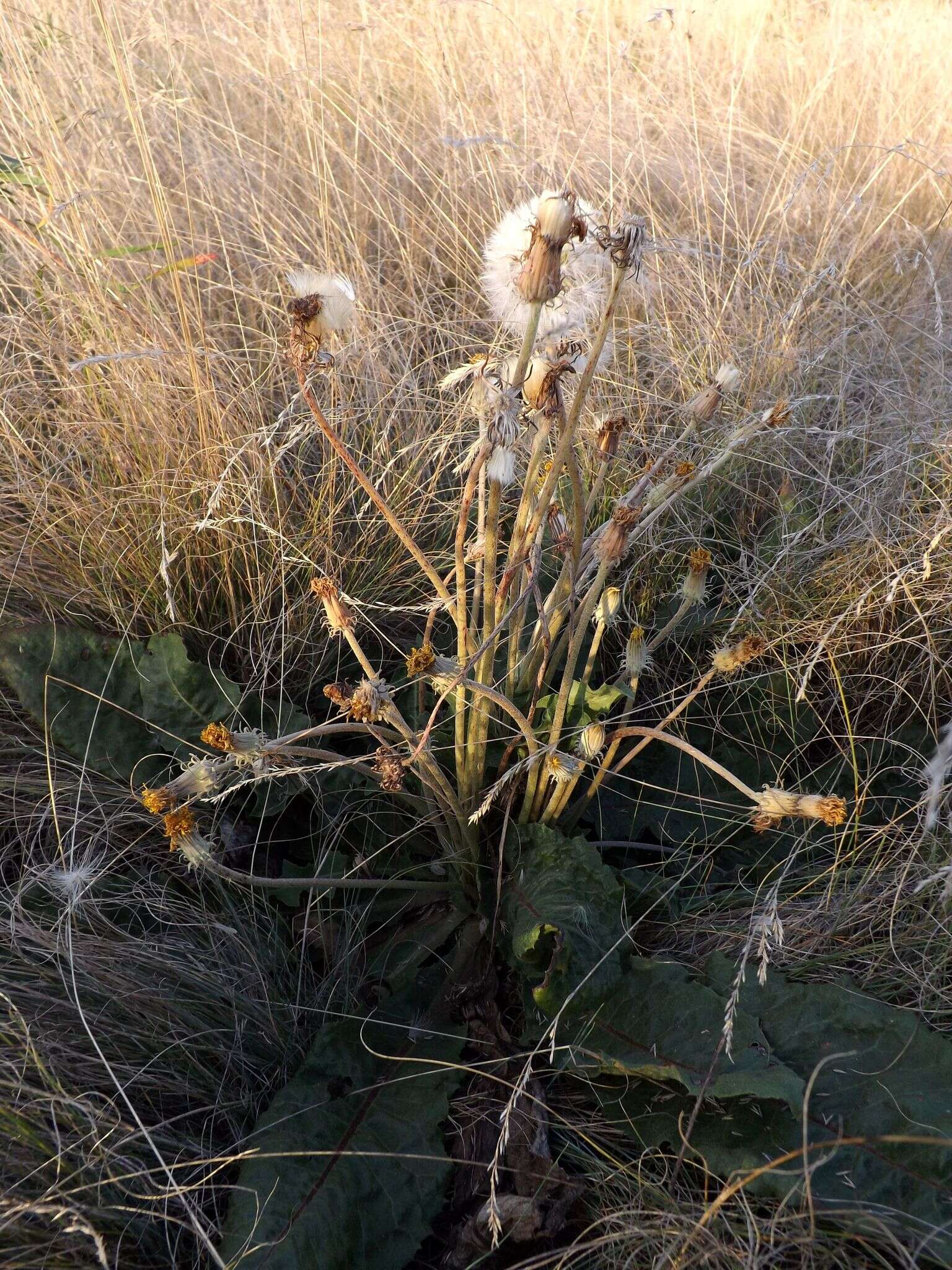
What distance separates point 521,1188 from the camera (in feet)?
3.53

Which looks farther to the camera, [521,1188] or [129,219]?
[129,219]

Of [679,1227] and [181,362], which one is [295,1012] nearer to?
[679,1227]

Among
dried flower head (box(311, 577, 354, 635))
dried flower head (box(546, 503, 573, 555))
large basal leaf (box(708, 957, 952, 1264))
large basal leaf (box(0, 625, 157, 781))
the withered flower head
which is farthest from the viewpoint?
large basal leaf (box(0, 625, 157, 781))

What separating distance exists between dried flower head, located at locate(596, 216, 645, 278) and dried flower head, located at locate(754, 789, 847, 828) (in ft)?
1.92

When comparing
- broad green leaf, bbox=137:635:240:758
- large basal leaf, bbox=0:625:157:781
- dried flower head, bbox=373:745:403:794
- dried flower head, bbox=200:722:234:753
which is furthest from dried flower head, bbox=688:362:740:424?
large basal leaf, bbox=0:625:157:781

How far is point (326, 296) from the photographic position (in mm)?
962

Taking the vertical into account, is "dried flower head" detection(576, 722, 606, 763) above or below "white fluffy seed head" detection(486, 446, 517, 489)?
below

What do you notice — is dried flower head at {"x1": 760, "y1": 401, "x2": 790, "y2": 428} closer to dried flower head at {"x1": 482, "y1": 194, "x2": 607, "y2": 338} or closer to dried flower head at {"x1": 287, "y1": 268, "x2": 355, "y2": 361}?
dried flower head at {"x1": 482, "y1": 194, "x2": 607, "y2": 338}

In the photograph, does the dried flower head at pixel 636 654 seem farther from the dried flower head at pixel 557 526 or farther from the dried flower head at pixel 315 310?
the dried flower head at pixel 315 310

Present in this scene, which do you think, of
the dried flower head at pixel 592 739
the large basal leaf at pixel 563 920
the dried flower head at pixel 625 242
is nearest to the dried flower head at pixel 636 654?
the dried flower head at pixel 592 739

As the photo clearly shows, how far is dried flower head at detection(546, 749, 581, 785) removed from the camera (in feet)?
3.76

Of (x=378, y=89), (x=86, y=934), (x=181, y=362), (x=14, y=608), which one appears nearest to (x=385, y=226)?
(x=378, y=89)

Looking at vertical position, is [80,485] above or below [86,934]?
above

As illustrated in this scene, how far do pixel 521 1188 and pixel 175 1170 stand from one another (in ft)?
1.27
